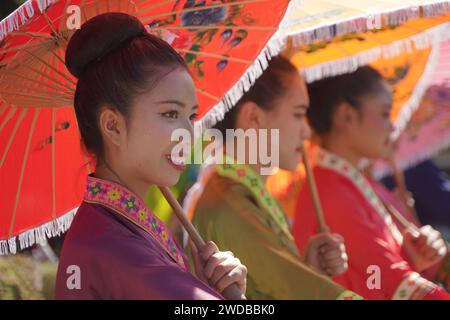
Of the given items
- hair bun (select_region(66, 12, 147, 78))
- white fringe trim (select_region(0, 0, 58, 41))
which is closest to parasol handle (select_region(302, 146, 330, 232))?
hair bun (select_region(66, 12, 147, 78))

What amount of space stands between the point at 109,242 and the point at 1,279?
2.69 m

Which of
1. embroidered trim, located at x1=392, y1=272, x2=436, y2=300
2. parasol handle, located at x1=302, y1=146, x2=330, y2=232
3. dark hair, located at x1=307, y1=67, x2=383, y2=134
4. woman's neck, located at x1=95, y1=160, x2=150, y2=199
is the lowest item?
woman's neck, located at x1=95, y1=160, x2=150, y2=199

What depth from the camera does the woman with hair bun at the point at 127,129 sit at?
240cm

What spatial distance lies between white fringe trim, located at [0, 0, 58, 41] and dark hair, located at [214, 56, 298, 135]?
65.7 inches

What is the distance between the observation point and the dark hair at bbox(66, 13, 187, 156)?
246 centimetres

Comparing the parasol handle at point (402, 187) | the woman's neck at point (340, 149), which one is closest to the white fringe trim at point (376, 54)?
the woman's neck at point (340, 149)

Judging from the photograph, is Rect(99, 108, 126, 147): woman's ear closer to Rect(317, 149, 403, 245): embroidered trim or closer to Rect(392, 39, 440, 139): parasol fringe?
Rect(317, 149, 403, 245): embroidered trim

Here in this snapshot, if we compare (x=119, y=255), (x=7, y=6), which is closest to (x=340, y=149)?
(x=7, y=6)

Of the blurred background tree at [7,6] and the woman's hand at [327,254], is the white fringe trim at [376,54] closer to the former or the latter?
the woman's hand at [327,254]

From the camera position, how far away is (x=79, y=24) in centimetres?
258

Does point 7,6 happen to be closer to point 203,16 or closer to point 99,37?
point 203,16

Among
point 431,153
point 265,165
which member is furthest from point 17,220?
point 431,153

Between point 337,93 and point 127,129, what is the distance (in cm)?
248
